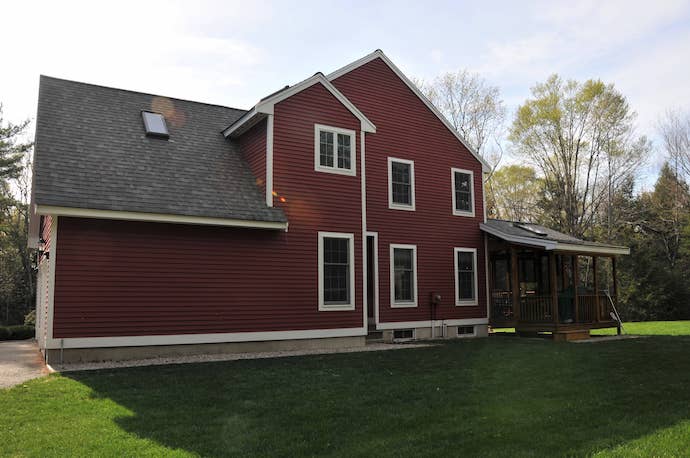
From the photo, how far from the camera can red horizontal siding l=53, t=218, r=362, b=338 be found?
11.1 m

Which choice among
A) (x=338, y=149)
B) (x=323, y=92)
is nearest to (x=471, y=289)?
(x=338, y=149)

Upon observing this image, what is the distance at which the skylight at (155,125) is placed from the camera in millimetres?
13961

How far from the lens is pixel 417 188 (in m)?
17.1

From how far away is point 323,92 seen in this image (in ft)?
48.1

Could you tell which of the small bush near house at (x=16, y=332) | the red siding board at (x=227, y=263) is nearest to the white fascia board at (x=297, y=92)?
the red siding board at (x=227, y=263)

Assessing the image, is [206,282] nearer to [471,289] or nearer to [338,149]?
[338,149]

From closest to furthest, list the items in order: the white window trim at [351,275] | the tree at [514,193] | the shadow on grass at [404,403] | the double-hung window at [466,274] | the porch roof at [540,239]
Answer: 1. the shadow on grass at [404,403]
2. the white window trim at [351,275]
3. the porch roof at [540,239]
4. the double-hung window at [466,274]
5. the tree at [514,193]

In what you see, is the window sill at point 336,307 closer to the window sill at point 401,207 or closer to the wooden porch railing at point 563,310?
the window sill at point 401,207

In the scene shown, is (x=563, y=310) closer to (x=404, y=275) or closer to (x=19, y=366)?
(x=404, y=275)

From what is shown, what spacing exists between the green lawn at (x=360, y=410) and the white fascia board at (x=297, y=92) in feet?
19.9

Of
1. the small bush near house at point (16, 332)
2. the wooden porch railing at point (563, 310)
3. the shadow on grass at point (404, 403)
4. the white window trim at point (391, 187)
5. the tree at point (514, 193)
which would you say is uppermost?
the tree at point (514, 193)

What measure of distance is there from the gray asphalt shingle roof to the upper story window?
6.86 metres

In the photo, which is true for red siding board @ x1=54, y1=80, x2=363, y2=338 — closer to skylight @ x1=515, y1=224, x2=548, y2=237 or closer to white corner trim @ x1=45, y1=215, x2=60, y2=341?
white corner trim @ x1=45, y1=215, x2=60, y2=341

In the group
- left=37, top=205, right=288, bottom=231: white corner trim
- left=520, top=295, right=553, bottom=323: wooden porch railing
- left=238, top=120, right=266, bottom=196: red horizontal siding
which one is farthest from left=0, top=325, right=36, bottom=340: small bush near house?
left=520, top=295, right=553, bottom=323: wooden porch railing
